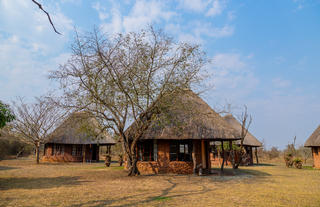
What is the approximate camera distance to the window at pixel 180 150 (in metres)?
13.7

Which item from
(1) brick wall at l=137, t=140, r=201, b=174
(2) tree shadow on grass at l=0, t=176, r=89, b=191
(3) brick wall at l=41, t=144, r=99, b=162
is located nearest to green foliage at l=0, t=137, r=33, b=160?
(3) brick wall at l=41, t=144, r=99, b=162

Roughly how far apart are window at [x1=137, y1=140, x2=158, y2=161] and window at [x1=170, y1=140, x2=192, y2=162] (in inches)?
42.1

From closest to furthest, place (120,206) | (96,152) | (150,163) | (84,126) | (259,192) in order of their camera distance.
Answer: (120,206)
(259,192)
(84,126)
(150,163)
(96,152)

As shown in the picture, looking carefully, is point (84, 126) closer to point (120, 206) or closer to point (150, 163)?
point (150, 163)

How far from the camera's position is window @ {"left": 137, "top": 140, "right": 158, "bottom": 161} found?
13.9 m

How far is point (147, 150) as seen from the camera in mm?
14320

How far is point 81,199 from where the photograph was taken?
6.27 meters

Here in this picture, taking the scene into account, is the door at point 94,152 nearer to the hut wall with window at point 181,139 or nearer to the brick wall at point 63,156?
the brick wall at point 63,156

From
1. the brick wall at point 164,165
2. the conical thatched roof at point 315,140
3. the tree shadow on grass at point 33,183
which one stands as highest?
the conical thatched roof at point 315,140

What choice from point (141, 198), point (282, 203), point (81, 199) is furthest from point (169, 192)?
point (282, 203)

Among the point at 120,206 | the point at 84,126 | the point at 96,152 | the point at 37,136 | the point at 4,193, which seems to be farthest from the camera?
the point at 96,152

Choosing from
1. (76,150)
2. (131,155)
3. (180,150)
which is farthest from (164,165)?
(76,150)

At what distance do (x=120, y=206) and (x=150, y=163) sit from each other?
8090 millimetres

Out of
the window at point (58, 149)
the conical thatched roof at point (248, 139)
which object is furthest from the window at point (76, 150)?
the conical thatched roof at point (248, 139)
